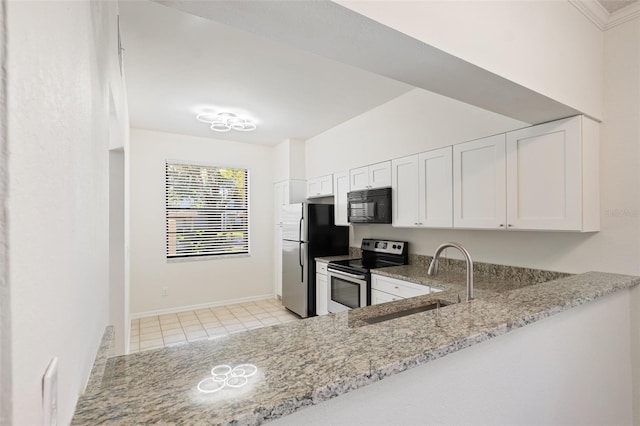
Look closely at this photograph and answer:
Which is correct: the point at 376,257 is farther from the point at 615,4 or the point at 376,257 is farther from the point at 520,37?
the point at 615,4

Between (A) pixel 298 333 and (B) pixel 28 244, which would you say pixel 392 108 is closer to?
(A) pixel 298 333

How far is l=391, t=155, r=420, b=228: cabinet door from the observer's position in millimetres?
3059

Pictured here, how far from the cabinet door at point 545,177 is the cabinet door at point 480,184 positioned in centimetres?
7

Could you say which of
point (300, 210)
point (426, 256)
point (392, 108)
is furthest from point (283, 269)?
point (392, 108)

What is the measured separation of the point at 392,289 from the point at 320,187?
2.15m

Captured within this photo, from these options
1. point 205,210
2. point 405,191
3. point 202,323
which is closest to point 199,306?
point 202,323

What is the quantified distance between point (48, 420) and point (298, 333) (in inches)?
26.4

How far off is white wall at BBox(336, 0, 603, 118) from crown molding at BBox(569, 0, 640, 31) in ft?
0.13

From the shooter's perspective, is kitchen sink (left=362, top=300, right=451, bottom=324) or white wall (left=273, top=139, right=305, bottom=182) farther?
white wall (left=273, top=139, right=305, bottom=182)

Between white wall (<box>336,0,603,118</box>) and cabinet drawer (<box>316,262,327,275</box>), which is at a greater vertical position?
white wall (<box>336,0,603,118</box>)

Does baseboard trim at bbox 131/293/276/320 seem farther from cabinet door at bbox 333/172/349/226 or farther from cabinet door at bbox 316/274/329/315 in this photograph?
cabinet door at bbox 333/172/349/226

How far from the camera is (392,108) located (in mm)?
3453

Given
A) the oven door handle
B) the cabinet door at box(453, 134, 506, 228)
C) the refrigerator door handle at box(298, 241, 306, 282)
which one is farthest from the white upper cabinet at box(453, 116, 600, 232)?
the refrigerator door handle at box(298, 241, 306, 282)

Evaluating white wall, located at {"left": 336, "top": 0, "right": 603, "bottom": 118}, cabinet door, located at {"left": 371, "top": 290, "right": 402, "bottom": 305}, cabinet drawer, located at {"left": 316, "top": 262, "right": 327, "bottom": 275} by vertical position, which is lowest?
cabinet door, located at {"left": 371, "top": 290, "right": 402, "bottom": 305}
